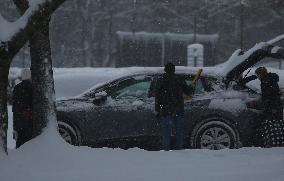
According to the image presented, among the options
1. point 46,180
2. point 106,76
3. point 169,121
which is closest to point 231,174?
point 46,180

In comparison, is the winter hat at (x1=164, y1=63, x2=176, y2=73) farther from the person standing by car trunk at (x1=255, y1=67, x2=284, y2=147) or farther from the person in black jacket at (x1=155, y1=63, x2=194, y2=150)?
the person standing by car trunk at (x1=255, y1=67, x2=284, y2=147)

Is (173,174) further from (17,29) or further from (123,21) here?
(123,21)

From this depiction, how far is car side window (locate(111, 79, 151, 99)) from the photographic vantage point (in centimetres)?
901

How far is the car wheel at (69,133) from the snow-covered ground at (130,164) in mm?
1662

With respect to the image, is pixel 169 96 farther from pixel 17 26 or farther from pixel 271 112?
pixel 17 26

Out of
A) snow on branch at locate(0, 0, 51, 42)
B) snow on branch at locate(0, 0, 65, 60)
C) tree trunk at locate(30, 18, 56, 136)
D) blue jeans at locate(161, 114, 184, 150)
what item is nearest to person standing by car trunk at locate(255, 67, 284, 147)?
blue jeans at locate(161, 114, 184, 150)

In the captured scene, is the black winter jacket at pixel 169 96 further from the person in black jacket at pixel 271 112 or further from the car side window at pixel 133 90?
the person in black jacket at pixel 271 112

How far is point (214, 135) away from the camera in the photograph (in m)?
8.77

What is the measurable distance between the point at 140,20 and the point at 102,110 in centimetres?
3034

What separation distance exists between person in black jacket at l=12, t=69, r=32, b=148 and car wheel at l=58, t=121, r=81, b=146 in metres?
0.92

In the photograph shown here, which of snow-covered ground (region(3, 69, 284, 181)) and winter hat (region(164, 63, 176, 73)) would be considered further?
winter hat (region(164, 63, 176, 73))

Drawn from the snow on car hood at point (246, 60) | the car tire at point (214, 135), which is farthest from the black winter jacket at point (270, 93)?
the car tire at point (214, 135)


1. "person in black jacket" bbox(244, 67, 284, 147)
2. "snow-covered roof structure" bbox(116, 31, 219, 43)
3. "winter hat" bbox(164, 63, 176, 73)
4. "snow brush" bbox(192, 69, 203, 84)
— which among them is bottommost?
"person in black jacket" bbox(244, 67, 284, 147)

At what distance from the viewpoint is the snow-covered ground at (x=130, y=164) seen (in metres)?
5.82
